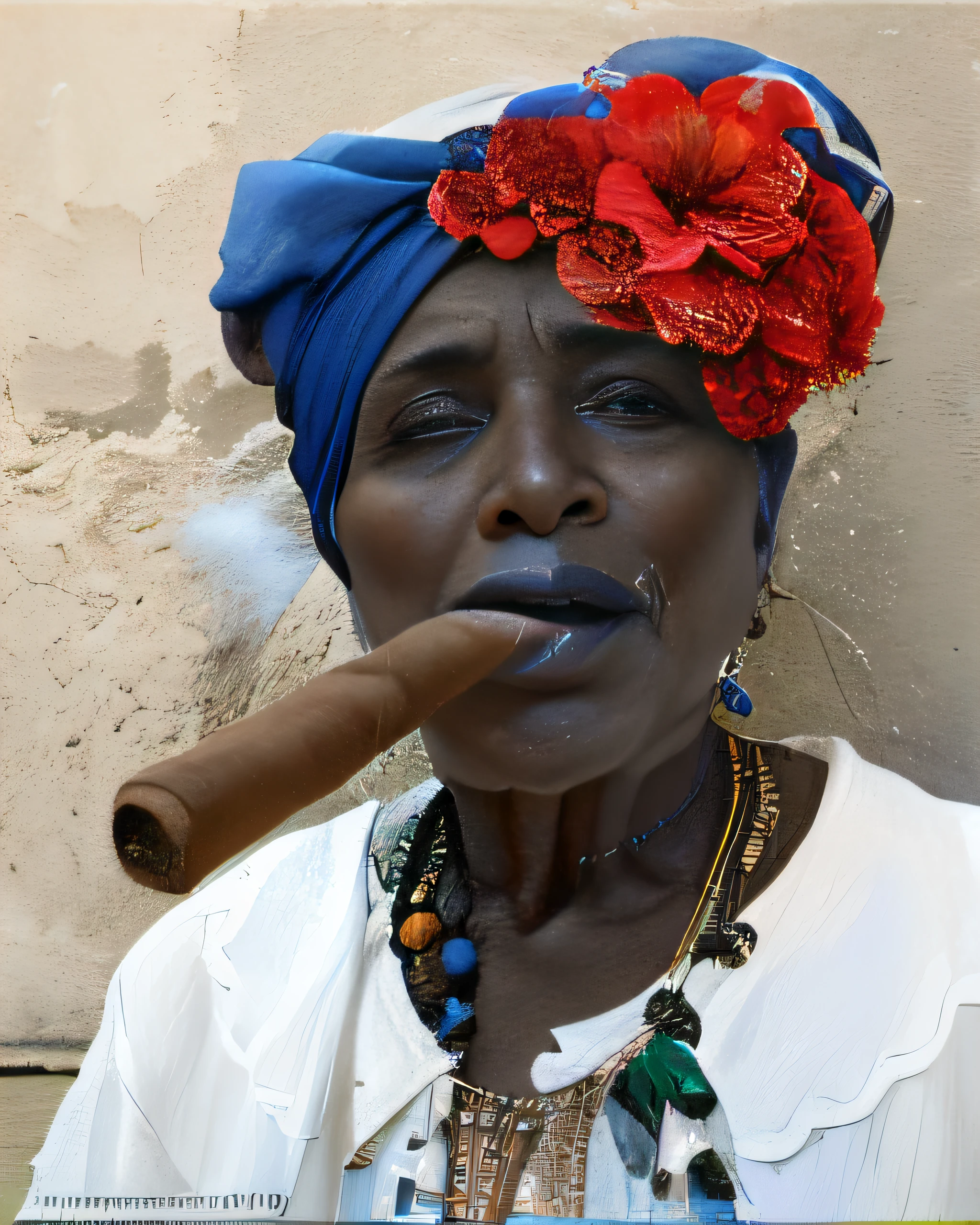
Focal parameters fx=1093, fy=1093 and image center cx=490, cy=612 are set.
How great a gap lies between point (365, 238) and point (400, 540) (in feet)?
0.93

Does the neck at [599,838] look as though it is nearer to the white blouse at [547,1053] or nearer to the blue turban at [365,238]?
the white blouse at [547,1053]

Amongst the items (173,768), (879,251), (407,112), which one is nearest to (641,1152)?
(173,768)

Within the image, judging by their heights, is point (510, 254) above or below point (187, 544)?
above

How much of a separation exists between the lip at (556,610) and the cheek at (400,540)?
48 millimetres

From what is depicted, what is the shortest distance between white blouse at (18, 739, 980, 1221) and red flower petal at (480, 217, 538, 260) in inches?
22.4

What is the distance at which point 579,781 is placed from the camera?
102 centimetres

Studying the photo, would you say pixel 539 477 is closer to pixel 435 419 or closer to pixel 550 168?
pixel 435 419

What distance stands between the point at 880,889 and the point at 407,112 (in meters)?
0.93

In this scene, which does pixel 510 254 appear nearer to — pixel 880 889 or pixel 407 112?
pixel 407 112

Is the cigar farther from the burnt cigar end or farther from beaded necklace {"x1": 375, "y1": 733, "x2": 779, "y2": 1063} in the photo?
beaded necklace {"x1": 375, "y1": 733, "x2": 779, "y2": 1063}

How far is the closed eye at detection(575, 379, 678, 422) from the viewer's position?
0.99 m

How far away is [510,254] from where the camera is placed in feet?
3.26

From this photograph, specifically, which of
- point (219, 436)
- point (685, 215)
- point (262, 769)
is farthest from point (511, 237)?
point (262, 769)

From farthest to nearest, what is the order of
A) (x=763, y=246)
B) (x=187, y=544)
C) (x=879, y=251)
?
1. (x=187, y=544)
2. (x=879, y=251)
3. (x=763, y=246)
